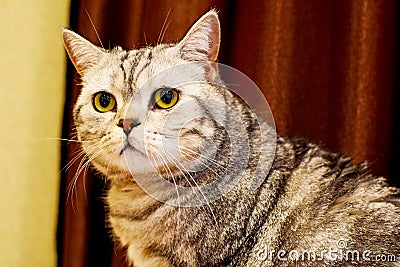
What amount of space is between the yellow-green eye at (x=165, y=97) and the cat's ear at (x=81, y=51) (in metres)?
0.20

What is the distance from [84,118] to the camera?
1003 millimetres

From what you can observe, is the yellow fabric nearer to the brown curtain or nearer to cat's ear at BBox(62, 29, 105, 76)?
the brown curtain

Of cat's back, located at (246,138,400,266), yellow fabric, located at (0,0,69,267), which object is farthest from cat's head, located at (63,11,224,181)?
yellow fabric, located at (0,0,69,267)

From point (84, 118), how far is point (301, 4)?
724mm

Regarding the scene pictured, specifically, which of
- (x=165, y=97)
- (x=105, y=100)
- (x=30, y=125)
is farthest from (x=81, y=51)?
(x=30, y=125)

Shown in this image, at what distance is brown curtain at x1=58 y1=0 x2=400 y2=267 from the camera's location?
137cm

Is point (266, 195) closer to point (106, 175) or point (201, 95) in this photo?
point (201, 95)

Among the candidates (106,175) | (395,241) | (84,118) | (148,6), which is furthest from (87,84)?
(395,241)

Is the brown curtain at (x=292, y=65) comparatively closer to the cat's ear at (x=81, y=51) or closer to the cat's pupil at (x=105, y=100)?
the cat's ear at (x=81, y=51)

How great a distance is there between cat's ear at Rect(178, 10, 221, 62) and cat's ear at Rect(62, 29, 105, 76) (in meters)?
0.19

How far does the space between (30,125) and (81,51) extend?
15.2 inches

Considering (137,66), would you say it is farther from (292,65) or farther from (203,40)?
(292,65)

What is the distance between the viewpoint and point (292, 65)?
→ 1.42m

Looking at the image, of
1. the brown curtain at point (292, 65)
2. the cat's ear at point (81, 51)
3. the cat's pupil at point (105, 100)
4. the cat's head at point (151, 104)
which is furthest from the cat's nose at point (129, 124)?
the brown curtain at point (292, 65)
